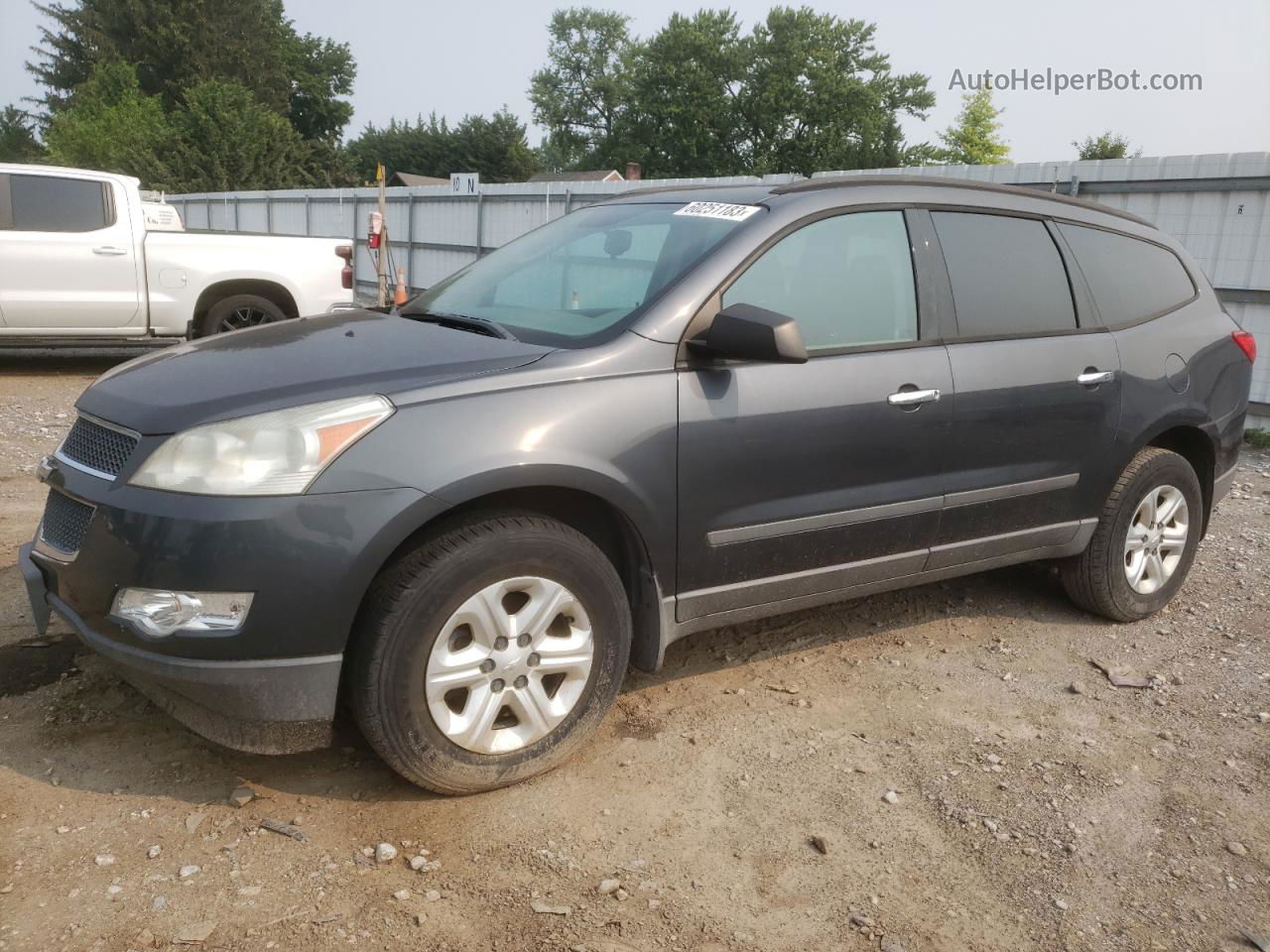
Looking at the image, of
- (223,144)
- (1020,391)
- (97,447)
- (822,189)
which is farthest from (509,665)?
(223,144)

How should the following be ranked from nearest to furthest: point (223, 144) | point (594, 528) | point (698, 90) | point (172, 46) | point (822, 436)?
1. point (594, 528)
2. point (822, 436)
3. point (223, 144)
4. point (172, 46)
5. point (698, 90)

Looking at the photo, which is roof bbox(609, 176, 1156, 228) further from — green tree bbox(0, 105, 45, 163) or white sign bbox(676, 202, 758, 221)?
green tree bbox(0, 105, 45, 163)

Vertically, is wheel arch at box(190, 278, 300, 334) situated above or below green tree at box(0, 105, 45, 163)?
below

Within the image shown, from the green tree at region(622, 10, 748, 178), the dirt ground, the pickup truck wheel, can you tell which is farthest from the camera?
the green tree at region(622, 10, 748, 178)

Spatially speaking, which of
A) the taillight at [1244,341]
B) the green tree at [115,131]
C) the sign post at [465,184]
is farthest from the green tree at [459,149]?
the taillight at [1244,341]

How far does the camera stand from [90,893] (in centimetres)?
246

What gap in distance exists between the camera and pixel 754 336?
9.76 ft

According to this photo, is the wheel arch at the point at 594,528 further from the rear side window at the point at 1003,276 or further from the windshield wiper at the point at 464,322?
the rear side window at the point at 1003,276

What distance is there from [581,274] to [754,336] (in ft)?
3.04

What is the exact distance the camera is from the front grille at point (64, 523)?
2.77m

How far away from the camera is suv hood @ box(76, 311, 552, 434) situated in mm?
2727

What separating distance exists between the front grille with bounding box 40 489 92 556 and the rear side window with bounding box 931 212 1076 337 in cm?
283

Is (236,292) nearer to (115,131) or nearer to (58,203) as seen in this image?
(58,203)

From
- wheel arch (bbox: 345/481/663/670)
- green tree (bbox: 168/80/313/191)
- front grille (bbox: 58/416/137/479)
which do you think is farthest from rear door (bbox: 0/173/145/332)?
green tree (bbox: 168/80/313/191)
